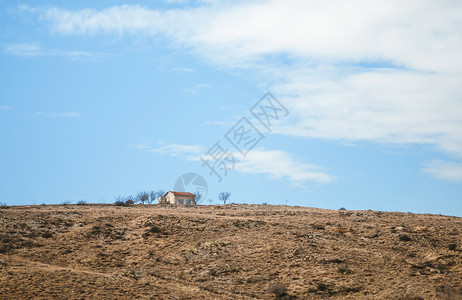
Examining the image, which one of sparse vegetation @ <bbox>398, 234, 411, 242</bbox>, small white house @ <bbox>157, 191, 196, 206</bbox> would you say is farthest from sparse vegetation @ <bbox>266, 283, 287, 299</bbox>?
small white house @ <bbox>157, 191, 196, 206</bbox>

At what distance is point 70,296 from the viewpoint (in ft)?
68.3

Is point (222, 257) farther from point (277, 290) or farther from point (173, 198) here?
point (173, 198)

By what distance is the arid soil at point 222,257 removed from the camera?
2258 centimetres

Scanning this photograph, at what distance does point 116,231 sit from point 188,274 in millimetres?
7682

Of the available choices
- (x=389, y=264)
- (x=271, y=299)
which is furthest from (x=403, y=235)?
(x=271, y=299)

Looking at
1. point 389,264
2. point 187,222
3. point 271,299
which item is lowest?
point 271,299

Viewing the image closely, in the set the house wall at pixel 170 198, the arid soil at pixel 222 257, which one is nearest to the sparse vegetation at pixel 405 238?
the arid soil at pixel 222 257

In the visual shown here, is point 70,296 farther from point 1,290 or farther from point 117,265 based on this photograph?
point 117,265

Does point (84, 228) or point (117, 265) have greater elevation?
point (84, 228)

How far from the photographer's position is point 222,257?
26.7 m

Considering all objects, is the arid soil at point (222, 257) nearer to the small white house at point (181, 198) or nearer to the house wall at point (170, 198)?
the house wall at point (170, 198)

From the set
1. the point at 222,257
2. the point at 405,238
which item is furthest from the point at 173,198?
the point at 405,238

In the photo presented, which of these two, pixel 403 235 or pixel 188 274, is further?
pixel 403 235

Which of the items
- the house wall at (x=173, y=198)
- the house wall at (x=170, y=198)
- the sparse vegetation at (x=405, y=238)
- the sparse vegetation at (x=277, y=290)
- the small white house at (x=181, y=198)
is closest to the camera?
the sparse vegetation at (x=277, y=290)
